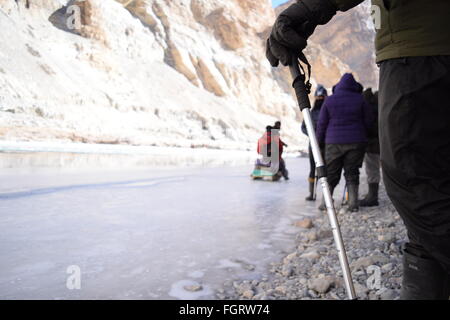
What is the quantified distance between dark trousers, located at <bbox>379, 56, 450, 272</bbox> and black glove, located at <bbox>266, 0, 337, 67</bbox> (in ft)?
1.27

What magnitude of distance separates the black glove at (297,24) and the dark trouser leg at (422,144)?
38cm

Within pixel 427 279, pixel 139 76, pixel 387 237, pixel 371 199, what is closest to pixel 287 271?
pixel 387 237

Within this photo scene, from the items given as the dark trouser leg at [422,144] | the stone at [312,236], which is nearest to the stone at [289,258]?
the stone at [312,236]

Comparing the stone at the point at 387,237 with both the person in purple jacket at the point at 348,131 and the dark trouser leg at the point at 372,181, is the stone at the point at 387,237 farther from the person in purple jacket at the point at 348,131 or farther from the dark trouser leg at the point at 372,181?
the dark trouser leg at the point at 372,181

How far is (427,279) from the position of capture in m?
1.24

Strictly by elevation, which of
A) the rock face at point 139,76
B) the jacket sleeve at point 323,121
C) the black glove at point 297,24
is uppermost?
the rock face at point 139,76

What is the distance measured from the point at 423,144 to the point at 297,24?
75 cm

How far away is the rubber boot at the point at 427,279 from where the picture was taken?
1229 mm

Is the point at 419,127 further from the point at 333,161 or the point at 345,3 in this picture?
the point at 333,161

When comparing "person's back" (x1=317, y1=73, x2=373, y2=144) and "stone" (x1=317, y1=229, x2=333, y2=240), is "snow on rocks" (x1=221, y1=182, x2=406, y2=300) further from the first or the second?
"person's back" (x1=317, y1=73, x2=373, y2=144)

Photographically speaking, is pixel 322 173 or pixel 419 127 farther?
pixel 322 173

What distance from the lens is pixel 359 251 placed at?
8.60 ft

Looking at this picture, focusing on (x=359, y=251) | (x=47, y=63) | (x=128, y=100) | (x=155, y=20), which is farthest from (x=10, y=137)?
(x=155, y=20)

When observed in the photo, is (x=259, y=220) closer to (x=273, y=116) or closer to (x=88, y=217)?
(x=88, y=217)
